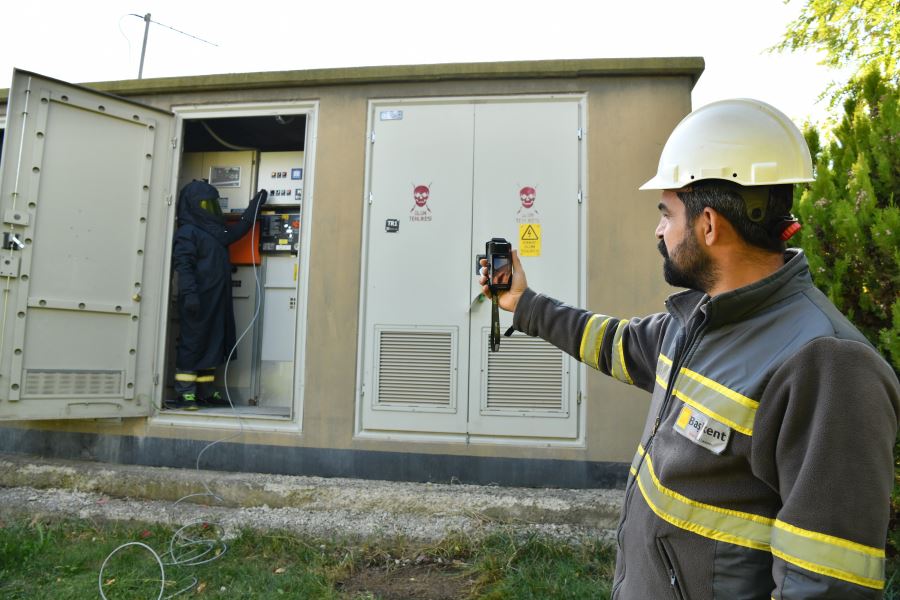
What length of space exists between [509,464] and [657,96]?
120 inches

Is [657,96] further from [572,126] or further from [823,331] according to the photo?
[823,331]

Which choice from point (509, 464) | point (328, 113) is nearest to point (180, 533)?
point (509, 464)

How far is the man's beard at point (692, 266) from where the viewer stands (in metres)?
1.35

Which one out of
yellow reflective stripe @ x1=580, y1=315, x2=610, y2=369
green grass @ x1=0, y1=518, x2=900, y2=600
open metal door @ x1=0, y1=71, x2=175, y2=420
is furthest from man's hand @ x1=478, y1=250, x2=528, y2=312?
open metal door @ x1=0, y1=71, x2=175, y2=420

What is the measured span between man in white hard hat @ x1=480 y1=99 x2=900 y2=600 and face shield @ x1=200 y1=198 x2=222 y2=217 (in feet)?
16.3

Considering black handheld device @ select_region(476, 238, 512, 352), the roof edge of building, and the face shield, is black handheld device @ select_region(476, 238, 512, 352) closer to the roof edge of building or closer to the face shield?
the roof edge of building

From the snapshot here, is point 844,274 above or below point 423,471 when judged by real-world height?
above

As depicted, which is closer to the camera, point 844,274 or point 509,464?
point 844,274

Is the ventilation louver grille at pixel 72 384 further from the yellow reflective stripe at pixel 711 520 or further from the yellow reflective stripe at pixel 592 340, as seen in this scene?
the yellow reflective stripe at pixel 711 520

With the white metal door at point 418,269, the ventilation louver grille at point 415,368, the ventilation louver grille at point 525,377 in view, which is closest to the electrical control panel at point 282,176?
the white metal door at point 418,269

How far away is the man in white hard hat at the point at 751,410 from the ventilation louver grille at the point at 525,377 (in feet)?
8.94

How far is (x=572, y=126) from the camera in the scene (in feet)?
14.6

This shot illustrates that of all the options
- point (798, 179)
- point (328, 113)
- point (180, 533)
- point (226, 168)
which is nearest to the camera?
point (798, 179)

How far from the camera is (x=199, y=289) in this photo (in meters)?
5.43
